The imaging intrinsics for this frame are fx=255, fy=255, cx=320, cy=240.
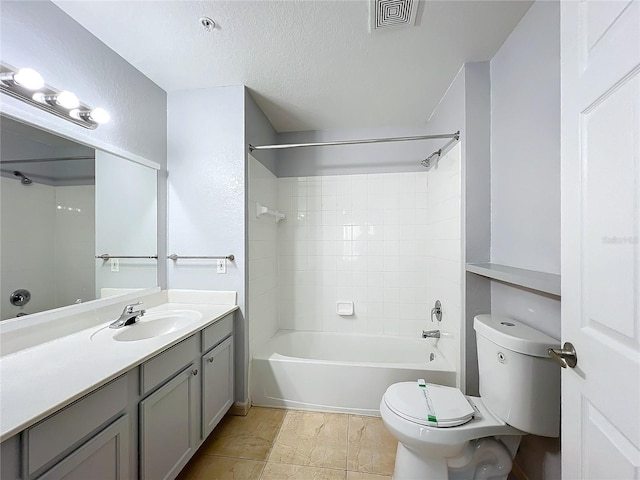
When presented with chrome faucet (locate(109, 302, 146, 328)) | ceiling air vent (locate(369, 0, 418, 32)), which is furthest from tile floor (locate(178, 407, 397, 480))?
ceiling air vent (locate(369, 0, 418, 32))

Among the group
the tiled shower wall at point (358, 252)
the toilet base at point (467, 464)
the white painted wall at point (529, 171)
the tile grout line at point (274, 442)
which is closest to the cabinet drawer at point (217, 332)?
the tile grout line at point (274, 442)

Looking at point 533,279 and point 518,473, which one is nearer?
point 533,279

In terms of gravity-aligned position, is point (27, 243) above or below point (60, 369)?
above

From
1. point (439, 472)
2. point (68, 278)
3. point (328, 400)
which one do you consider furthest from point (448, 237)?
point (68, 278)

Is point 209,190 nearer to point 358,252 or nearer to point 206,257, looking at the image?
point 206,257

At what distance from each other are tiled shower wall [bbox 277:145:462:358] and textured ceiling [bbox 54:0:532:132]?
0.81 m

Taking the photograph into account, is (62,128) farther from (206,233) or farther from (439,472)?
(439,472)

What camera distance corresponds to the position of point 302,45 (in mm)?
1483

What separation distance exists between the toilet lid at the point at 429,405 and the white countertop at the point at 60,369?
1.13 meters

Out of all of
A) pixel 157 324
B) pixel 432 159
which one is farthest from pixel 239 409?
pixel 432 159

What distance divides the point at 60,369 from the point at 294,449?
4.29 ft

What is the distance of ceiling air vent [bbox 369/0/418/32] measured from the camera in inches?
47.4

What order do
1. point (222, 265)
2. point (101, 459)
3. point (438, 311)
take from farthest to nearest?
point (438, 311)
point (222, 265)
point (101, 459)

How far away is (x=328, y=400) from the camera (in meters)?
1.91
